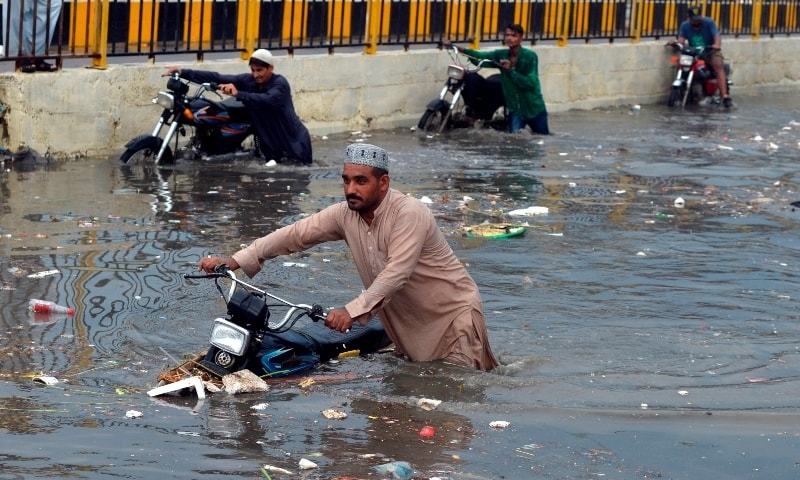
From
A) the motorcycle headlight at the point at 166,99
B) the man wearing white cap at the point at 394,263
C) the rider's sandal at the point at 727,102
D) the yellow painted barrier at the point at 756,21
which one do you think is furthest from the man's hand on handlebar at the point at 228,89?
the yellow painted barrier at the point at 756,21

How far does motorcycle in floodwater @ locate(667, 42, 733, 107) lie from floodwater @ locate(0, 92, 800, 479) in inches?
288

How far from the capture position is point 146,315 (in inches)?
297

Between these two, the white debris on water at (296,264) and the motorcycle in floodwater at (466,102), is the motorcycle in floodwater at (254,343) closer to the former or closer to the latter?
the white debris on water at (296,264)

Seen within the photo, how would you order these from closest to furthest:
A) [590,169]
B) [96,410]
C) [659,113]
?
[96,410] < [590,169] < [659,113]

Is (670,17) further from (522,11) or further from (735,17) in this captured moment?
(522,11)

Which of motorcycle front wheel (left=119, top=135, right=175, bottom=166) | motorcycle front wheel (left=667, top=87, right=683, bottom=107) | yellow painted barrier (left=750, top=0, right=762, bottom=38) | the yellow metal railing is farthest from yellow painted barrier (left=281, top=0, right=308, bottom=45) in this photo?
Answer: yellow painted barrier (left=750, top=0, right=762, bottom=38)

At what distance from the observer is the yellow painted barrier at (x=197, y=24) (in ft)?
46.3

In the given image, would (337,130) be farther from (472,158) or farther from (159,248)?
(159,248)

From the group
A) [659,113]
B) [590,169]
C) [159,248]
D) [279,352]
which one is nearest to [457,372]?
[279,352]

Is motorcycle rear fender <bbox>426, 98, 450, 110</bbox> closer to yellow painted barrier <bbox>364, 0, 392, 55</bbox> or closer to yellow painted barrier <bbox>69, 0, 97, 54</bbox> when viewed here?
yellow painted barrier <bbox>364, 0, 392, 55</bbox>

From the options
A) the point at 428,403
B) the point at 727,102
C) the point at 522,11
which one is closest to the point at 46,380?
the point at 428,403

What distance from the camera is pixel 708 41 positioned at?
70.7 ft

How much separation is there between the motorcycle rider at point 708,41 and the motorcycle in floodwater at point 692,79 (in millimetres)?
120

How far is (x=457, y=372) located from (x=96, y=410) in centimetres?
167
